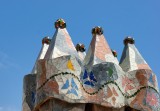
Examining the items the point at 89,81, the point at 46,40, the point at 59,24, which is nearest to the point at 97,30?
the point at 59,24

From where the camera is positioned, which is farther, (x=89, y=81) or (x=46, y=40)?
(x=46, y=40)

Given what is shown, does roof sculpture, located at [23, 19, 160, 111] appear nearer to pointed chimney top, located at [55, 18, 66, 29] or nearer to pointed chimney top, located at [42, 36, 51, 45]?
Result: pointed chimney top, located at [55, 18, 66, 29]

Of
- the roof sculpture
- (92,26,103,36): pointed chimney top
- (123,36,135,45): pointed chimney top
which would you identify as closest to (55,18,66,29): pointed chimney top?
the roof sculpture

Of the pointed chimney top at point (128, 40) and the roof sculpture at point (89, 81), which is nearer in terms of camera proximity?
the roof sculpture at point (89, 81)

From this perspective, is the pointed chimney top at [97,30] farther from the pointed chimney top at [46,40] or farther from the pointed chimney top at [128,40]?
the pointed chimney top at [46,40]

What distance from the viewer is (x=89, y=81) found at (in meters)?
7.72

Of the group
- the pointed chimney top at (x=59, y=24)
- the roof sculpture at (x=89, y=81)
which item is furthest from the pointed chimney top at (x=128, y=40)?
the pointed chimney top at (x=59, y=24)

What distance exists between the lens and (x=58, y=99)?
7238 mm

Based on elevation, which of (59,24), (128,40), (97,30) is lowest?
(128,40)

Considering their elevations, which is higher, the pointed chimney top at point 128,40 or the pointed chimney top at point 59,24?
the pointed chimney top at point 59,24

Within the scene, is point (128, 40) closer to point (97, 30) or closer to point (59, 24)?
point (97, 30)

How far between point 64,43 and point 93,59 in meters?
0.68

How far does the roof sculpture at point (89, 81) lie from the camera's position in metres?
7.33

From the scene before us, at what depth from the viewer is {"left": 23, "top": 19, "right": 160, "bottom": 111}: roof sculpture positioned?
733cm
